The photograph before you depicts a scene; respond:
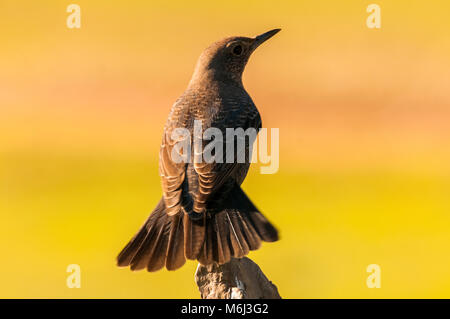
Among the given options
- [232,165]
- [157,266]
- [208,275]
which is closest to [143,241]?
[157,266]

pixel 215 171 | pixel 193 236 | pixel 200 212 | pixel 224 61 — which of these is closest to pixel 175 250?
pixel 193 236

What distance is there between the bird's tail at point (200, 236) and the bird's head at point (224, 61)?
6.53 ft

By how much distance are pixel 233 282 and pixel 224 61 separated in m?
3.19

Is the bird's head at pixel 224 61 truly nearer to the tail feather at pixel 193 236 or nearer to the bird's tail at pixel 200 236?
the bird's tail at pixel 200 236

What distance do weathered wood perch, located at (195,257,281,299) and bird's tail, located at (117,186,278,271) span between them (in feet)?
0.87

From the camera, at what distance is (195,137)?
7254 millimetres

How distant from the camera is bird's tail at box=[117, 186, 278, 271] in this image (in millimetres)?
6592

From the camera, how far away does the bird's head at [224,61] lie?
8.46 metres

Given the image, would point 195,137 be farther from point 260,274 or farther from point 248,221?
point 260,274

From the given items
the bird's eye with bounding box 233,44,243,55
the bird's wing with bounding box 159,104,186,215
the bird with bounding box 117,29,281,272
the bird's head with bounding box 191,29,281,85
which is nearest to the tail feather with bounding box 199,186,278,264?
the bird with bounding box 117,29,281,272

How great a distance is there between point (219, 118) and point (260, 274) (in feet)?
6.16

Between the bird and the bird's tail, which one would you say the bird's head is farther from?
the bird's tail

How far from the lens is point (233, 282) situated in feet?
21.9

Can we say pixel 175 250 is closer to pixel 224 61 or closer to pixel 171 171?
pixel 171 171
